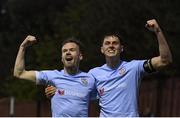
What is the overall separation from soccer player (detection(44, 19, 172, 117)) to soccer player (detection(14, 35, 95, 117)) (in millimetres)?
178

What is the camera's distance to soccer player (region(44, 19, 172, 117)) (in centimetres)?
645

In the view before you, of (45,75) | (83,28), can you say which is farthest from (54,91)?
(83,28)

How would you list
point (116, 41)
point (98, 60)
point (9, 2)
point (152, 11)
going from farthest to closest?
point (9, 2) < point (98, 60) < point (152, 11) < point (116, 41)

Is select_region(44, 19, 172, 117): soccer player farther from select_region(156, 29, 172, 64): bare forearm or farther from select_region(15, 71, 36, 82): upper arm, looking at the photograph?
select_region(15, 71, 36, 82): upper arm

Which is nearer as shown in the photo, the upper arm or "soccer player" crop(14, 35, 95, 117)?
"soccer player" crop(14, 35, 95, 117)

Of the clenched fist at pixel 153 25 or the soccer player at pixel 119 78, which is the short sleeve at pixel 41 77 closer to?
the soccer player at pixel 119 78

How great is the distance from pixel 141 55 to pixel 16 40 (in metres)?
16.3

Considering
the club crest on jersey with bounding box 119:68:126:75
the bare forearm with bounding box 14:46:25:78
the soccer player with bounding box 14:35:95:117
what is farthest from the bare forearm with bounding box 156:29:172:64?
the bare forearm with bounding box 14:46:25:78

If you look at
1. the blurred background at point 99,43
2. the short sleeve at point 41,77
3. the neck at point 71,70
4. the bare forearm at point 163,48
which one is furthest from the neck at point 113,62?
the blurred background at point 99,43

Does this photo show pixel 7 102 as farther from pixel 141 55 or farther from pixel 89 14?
pixel 141 55

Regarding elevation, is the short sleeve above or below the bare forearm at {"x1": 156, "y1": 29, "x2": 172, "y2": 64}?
below

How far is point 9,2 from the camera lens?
41594 millimetres

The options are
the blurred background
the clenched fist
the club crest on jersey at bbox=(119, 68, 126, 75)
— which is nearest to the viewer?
the clenched fist

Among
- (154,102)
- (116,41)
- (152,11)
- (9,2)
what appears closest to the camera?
(116,41)
